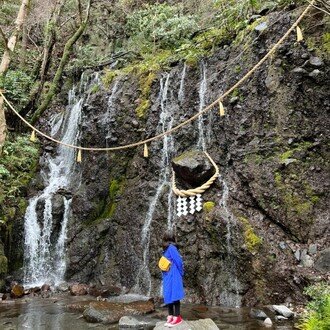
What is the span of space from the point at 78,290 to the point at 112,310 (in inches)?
100

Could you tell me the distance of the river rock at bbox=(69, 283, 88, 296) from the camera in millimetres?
9484

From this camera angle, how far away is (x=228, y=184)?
361 inches

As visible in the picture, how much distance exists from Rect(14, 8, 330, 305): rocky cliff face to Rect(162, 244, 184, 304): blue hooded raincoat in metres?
2.59

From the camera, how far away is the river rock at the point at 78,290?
9.48 metres

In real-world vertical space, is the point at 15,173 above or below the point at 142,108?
below

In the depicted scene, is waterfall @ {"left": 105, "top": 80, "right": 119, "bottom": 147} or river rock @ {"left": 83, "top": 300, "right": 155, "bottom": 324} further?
waterfall @ {"left": 105, "top": 80, "right": 119, "bottom": 147}

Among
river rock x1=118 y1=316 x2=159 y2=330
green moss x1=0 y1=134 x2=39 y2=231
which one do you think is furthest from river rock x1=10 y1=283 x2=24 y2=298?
river rock x1=118 y1=316 x2=159 y2=330

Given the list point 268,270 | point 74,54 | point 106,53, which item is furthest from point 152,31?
point 268,270

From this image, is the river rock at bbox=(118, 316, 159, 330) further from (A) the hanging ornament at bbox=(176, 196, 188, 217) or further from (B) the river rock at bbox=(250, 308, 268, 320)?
(A) the hanging ornament at bbox=(176, 196, 188, 217)

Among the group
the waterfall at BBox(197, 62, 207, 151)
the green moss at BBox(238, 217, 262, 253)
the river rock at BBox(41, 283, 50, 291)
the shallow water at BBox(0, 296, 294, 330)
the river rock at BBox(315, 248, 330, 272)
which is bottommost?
the shallow water at BBox(0, 296, 294, 330)

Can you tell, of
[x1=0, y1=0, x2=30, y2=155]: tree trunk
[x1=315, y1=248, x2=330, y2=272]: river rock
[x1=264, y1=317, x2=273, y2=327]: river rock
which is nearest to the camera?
[x1=264, y1=317, x2=273, y2=327]: river rock

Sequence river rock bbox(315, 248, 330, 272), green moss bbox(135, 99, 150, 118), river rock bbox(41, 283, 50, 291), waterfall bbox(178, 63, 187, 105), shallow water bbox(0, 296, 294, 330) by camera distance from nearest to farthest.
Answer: shallow water bbox(0, 296, 294, 330) < river rock bbox(315, 248, 330, 272) < river rock bbox(41, 283, 50, 291) < waterfall bbox(178, 63, 187, 105) < green moss bbox(135, 99, 150, 118)

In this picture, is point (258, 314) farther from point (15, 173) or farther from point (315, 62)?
point (15, 173)

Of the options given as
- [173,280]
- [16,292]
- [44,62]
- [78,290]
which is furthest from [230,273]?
[44,62]
